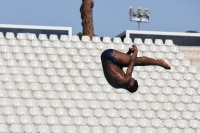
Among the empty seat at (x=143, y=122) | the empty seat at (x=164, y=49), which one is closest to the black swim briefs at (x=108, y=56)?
the empty seat at (x=143, y=122)

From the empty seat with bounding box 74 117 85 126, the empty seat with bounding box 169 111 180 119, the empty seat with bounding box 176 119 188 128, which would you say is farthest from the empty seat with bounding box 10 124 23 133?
the empty seat with bounding box 176 119 188 128

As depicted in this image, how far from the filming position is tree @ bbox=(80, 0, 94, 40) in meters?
17.0

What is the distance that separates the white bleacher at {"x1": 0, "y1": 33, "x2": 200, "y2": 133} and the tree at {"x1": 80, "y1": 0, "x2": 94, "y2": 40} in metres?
2.06

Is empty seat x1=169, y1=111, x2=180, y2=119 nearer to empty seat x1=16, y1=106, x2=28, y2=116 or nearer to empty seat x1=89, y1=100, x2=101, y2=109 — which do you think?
empty seat x1=89, y1=100, x2=101, y2=109

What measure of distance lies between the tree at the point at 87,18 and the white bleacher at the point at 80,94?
206cm

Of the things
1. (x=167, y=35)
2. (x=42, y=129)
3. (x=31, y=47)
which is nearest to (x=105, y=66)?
(x=42, y=129)

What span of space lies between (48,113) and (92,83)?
1.57m

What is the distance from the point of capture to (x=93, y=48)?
1484cm

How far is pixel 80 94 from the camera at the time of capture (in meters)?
14.2

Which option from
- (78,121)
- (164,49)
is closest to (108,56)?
(78,121)

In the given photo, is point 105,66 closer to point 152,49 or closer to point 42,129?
point 42,129

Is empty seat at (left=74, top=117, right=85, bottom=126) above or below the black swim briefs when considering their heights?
below

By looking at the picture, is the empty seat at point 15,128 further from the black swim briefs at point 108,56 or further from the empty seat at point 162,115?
the black swim briefs at point 108,56

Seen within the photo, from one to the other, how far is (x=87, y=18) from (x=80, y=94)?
146 inches
